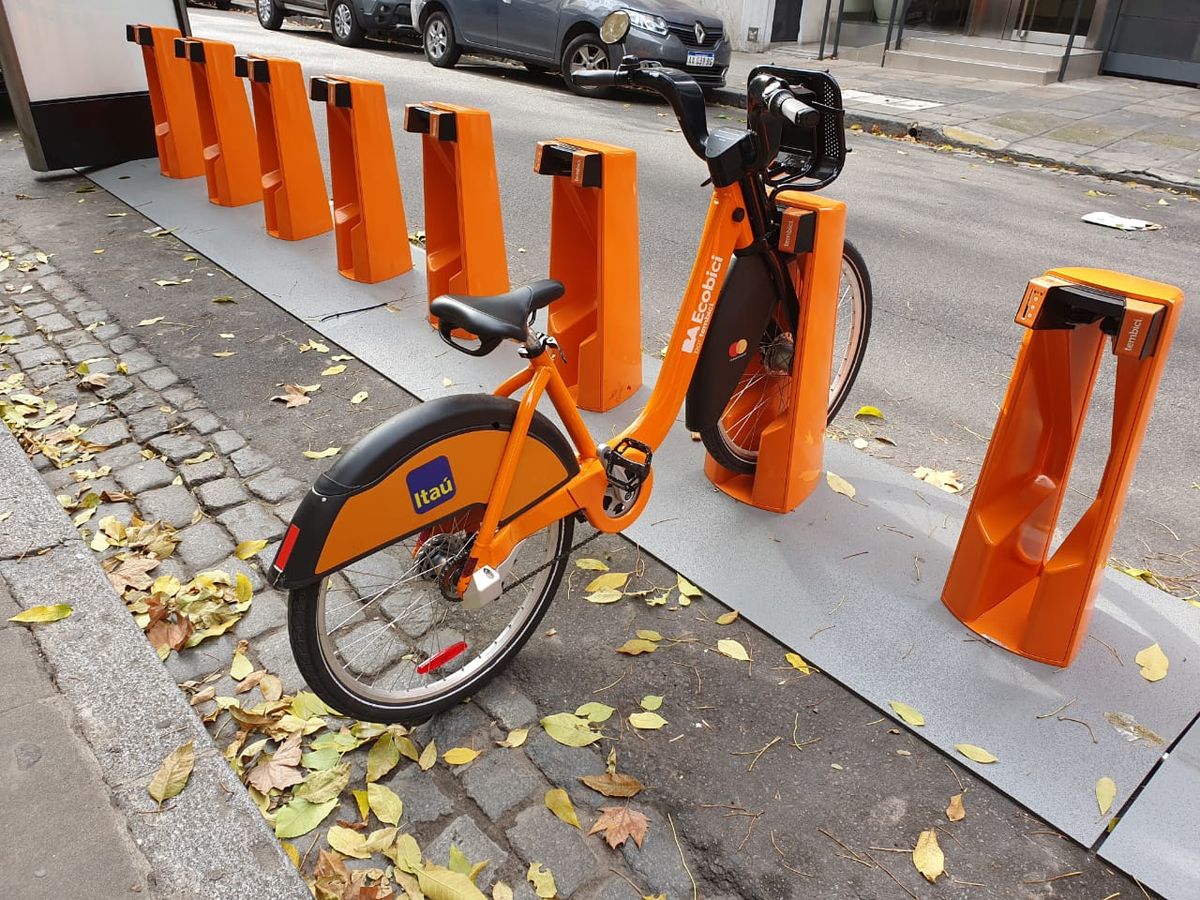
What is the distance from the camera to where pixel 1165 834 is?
2.21m

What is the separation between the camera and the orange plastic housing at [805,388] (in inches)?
120

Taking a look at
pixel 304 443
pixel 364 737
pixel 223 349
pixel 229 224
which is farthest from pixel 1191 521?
pixel 229 224

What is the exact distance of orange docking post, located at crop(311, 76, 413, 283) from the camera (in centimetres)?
499

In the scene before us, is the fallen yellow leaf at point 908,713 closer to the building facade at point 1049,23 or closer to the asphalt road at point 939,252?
the asphalt road at point 939,252

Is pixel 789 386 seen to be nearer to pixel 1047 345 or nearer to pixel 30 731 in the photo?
pixel 1047 345

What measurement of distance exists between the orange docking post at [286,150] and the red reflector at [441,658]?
4294 millimetres

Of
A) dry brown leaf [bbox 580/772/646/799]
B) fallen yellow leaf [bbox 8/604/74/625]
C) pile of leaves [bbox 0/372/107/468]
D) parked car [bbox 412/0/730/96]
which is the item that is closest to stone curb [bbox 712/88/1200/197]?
parked car [bbox 412/0/730/96]

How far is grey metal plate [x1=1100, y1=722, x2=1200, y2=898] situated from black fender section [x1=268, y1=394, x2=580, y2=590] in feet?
6.35

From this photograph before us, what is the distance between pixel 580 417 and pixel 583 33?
986 cm

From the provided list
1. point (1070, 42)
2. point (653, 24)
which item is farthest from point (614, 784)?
point (1070, 42)

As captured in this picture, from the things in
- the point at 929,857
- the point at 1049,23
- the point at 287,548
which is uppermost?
the point at 1049,23

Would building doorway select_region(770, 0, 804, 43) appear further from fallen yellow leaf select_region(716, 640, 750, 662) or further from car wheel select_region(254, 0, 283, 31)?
fallen yellow leaf select_region(716, 640, 750, 662)

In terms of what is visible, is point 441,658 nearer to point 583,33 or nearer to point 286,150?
point 286,150

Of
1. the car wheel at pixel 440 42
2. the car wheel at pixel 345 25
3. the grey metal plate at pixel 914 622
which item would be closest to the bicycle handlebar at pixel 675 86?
the grey metal plate at pixel 914 622
